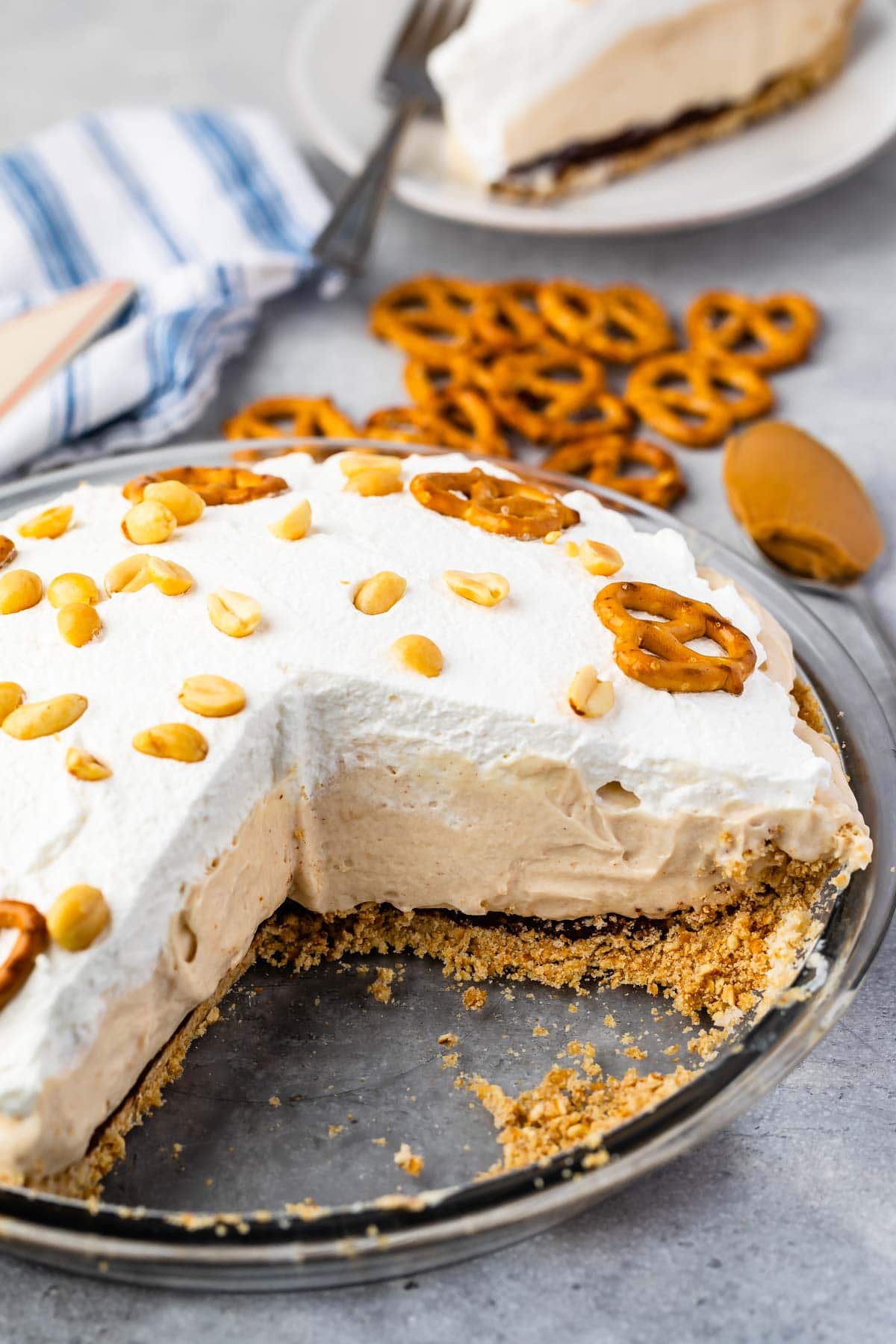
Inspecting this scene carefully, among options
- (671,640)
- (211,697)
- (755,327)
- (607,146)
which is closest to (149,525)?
(211,697)

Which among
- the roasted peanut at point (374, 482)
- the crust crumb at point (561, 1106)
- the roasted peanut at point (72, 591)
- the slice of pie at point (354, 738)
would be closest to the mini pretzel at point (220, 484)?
the slice of pie at point (354, 738)

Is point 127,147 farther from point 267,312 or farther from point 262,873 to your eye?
point 262,873

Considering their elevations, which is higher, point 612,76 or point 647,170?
point 612,76

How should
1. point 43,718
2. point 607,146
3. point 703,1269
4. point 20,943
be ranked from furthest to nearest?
point 607,146
point 43,718
point 703,1269
point 20,943

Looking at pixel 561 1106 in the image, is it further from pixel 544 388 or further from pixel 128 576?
pixel 544 388

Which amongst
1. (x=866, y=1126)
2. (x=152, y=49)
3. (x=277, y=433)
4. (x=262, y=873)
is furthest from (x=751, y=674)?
(x=152, y=49)

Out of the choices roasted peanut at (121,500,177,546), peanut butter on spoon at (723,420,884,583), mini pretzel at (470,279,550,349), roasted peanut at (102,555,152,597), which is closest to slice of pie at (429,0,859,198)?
mini pretzel at (470,279,550,349)
